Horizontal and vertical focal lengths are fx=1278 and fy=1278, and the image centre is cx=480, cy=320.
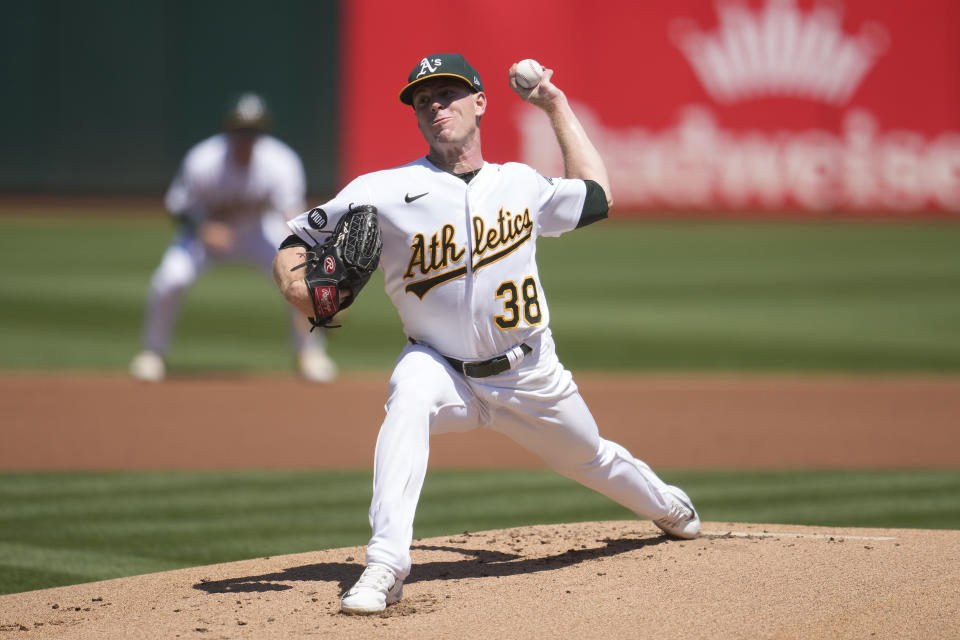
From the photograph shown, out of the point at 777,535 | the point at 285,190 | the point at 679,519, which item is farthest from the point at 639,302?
the point at 679,519

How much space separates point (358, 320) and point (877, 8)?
31.8 ft

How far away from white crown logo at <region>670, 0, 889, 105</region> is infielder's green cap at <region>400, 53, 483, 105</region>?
48.3ft

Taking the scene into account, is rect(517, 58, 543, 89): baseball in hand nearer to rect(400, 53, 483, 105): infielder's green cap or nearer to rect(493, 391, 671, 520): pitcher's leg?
rect(400, 53, 483, 105): infielder's green cap

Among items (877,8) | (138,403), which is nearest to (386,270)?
(138,403)

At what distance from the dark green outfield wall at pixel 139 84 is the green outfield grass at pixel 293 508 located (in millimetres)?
14948

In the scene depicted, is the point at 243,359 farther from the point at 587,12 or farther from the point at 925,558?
the point at 587,12

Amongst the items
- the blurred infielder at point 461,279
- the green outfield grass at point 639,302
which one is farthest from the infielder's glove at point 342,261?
the green outfield grass at point 639,302

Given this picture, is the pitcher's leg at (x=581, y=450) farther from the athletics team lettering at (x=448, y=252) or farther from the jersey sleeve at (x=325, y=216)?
the jersey sleeve at (x=325, y=216)

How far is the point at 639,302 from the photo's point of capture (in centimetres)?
1437

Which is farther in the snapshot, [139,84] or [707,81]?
[139,84]

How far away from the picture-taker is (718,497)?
20.7ft

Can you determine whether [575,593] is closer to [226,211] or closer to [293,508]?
[293,508]

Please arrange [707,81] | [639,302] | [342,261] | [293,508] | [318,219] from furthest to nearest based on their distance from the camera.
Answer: [707,81], [639,302], [293,508], [318,219], [342,261]

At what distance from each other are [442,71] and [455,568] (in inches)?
66.3
